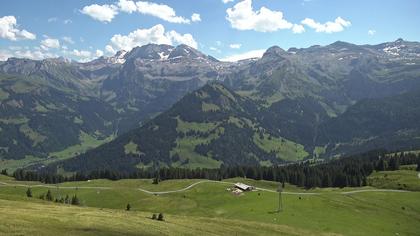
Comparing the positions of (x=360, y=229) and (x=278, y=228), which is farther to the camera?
(x=360, y=229)

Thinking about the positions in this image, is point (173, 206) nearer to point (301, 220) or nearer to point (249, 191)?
point (249, 191)

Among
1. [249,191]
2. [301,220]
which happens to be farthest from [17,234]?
[249,191]

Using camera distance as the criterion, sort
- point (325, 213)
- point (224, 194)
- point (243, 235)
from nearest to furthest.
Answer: point (243, 235)
point (325, 213)
point (224, 194)

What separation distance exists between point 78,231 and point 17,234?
9.63m

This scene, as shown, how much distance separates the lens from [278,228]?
105250mm

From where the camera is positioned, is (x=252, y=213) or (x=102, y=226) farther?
A: (x=252, y=213)

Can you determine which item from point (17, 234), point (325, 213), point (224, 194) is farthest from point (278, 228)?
point (224, 194)

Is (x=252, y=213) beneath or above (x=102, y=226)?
beneath

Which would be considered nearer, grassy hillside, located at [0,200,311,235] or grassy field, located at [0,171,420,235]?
grassy hillside, located at [0,200,311,235]

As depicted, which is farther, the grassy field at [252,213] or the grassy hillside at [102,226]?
the grassy field at [252,213]

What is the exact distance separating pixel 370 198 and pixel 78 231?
458ft

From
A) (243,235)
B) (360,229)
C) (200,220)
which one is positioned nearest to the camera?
(243,235)

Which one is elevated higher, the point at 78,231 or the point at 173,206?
the point at 78,231

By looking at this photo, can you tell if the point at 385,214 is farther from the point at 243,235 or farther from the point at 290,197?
the point at 243,235
